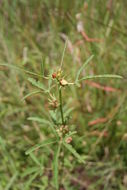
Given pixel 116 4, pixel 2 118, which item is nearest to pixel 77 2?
pixel 116 4

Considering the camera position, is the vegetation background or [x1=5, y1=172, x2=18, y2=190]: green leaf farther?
the vegetation background

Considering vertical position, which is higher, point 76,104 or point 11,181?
point 76,104

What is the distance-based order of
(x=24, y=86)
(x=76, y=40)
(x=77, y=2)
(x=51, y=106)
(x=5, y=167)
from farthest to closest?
(x=77, y=2) < (x=76, y=40) < (x=24, y=86) < (x=5, y=167) < (x=51, y=106)

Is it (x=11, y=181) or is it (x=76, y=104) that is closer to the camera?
(x=11, y=181)

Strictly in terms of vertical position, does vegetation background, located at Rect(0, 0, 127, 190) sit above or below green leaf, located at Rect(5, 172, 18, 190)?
above

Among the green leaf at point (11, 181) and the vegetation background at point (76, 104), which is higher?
the vegetation background at point (76, 104)

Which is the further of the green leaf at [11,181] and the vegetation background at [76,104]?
the vegetation background at [76,104]

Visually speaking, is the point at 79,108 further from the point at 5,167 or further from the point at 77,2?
the point at 77,2

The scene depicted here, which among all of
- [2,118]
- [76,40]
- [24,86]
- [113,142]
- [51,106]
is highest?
[76,40]
